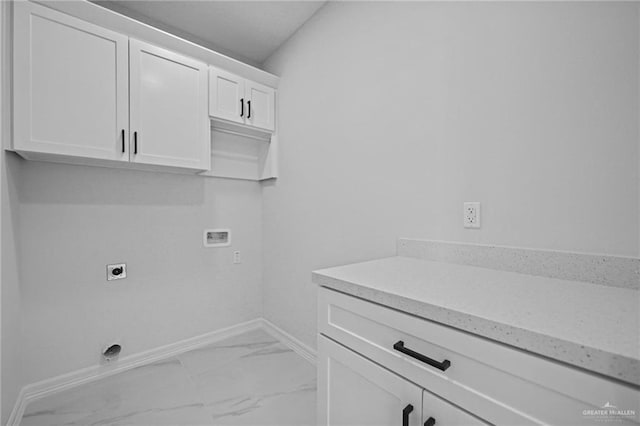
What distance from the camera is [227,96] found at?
2.15 metres

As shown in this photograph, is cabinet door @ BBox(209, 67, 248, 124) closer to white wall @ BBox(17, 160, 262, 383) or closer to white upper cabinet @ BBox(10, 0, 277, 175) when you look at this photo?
white upper cabinet @ BBox(10, 0, 277, 175)

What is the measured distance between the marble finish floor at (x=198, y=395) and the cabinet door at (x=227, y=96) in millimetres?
1886

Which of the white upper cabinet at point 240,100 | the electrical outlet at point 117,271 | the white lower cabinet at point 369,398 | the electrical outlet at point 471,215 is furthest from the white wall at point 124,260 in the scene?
the electrical outlet at point 471,215

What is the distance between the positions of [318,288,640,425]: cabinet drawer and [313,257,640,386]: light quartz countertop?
0.09 feet

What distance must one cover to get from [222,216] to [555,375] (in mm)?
2387

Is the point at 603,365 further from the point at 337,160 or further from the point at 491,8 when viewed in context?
the point at 337,160

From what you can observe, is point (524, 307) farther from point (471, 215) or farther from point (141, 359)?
point (141, 359)

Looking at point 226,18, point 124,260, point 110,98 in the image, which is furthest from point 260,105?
point 124,260

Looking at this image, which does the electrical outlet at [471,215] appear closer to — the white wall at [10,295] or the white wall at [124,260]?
the white wall at [124,260]

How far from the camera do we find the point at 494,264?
3.72 ft

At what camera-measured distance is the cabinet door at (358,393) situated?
2.60ft

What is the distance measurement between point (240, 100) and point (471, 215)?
189cm

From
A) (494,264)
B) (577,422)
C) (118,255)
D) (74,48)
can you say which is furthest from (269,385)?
(74,48)

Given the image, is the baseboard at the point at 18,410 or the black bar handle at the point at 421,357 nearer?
the black bar handle at the point at 421,357
